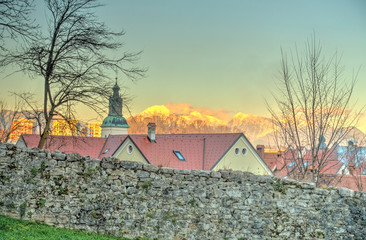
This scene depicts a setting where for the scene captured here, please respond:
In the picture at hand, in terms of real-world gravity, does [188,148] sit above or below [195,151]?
above

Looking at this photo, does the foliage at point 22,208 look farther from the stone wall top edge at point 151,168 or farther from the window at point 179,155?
the window at point 179,155

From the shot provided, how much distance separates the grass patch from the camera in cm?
757

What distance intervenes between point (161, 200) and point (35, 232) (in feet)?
9.38

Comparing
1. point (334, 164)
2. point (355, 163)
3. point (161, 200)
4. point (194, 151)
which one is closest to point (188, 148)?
point (194, 151)

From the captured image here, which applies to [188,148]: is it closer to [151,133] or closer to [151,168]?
[151,133]

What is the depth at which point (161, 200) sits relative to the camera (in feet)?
30.4

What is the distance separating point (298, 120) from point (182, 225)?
621 centimetres

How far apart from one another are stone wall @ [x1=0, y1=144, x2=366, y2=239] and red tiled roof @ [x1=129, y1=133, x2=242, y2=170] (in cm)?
2202

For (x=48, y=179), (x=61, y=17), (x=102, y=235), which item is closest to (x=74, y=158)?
(x=48, y=179)

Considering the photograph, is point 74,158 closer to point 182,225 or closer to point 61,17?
point 182,225

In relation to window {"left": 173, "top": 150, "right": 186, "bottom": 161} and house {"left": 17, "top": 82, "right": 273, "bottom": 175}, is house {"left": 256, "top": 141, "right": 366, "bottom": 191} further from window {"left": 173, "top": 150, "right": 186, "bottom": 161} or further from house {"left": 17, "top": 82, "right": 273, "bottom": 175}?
window {"left": 173, "top": 150, "right": 186, "bottom": 161}

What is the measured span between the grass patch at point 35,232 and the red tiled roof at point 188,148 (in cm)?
2309

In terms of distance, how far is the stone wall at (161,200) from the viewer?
29.0ft

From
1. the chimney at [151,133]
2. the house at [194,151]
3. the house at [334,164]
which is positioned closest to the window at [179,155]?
the house at [194,151]
